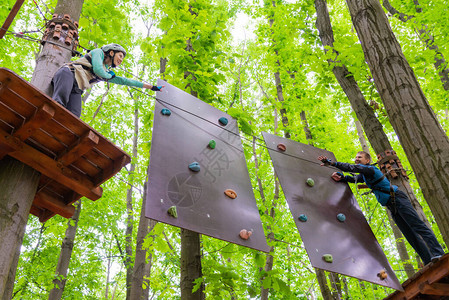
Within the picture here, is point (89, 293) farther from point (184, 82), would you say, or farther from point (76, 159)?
point (76, 159)

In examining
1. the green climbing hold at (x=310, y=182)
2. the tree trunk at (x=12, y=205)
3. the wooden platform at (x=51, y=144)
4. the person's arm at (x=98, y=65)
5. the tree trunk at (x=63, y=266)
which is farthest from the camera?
the tree trunk at (x=63, y=266)

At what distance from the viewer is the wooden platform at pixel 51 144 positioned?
11.0ft

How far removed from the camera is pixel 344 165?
514 cm

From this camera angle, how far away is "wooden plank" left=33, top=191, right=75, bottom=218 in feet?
13.6

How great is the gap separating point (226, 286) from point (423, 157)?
295 centimetres

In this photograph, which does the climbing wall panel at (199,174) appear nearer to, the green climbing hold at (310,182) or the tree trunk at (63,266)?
the green climbing hold at (310,182)

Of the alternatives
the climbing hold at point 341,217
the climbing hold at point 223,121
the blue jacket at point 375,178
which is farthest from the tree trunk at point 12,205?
the blue jacket at point 375,178

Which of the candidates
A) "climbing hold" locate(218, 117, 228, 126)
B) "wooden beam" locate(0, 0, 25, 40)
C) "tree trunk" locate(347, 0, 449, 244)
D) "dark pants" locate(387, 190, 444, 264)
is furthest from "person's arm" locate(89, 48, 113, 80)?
"dark pants" locate(387, 190, 444, 264)

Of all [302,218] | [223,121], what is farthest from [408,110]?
[223,121]

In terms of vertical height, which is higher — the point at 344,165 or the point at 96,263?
the point at 96,263

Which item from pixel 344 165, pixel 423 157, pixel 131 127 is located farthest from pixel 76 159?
pixel 131 127

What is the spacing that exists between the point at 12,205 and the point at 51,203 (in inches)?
32.9

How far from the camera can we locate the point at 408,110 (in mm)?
4781

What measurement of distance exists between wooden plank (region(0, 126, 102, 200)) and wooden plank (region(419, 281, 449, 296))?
379 centimetres
